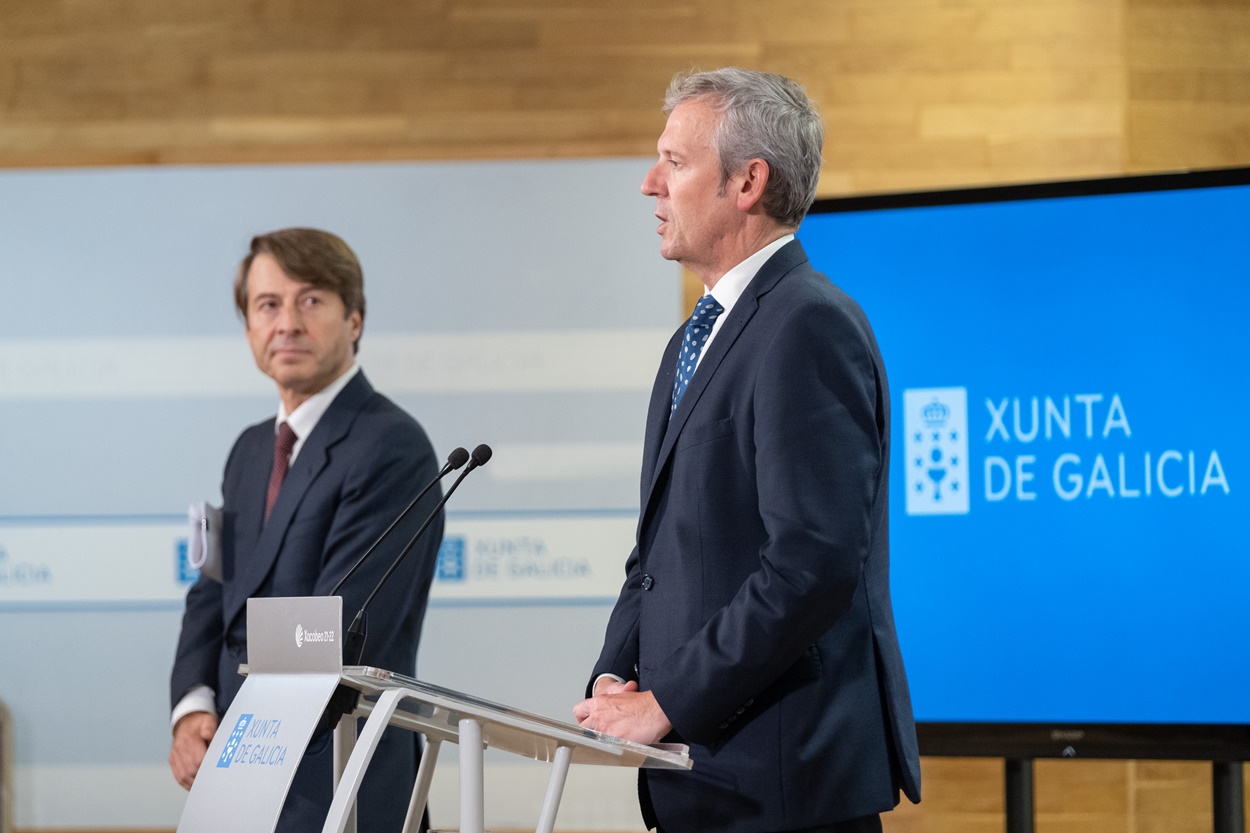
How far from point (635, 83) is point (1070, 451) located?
2.01 metres

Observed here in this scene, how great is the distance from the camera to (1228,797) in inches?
117

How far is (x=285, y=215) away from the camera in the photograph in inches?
167

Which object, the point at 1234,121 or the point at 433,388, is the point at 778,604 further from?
the point at 1234,121

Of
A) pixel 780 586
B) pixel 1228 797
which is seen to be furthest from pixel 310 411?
pixel 1228 797

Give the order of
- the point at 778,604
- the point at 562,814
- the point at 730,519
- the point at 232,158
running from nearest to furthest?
1. the point at 778,604
2. the point at 730,519
3. the point at 562,814
4. the point at 232,158

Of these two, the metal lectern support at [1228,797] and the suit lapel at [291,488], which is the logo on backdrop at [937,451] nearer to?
the metal lectern support at [1228,797]

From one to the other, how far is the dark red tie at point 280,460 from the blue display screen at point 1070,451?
150 cm

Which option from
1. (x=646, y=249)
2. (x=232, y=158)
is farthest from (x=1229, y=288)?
(x=232, y=158)

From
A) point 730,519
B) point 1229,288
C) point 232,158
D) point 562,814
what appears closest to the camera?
point 730,519

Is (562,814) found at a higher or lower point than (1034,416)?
lower

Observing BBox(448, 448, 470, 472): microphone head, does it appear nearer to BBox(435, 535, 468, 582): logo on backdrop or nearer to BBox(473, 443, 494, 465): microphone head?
BBox(473, 443, 494, 465): microphone head

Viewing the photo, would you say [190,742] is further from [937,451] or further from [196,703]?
[937,451]

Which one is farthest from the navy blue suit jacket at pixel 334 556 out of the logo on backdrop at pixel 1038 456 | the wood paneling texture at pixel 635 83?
the wood paneling texture at pixel 635 83

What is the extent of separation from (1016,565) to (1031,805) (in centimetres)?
59
